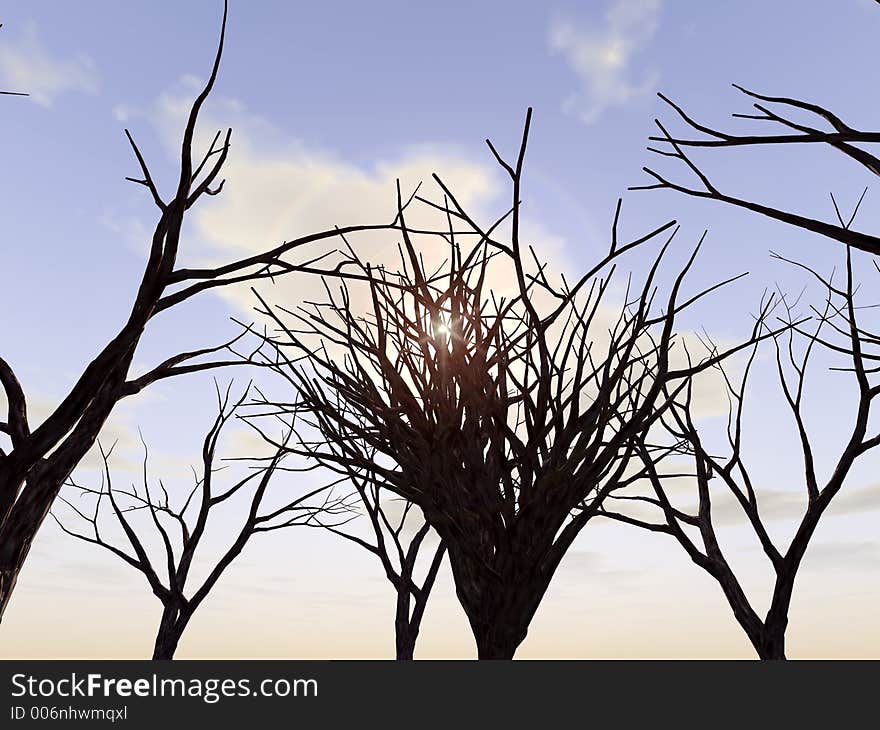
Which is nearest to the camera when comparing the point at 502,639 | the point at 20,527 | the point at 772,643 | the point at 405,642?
the point at 502,639

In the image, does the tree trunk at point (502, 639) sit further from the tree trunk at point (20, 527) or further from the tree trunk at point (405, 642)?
the tree trunk at point (405, 642)

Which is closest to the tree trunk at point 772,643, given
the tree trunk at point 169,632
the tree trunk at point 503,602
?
the tree trunk at point 503,602

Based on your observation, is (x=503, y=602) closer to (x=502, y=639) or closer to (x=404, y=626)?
(x=502, y=639)

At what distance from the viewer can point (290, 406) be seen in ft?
13.8

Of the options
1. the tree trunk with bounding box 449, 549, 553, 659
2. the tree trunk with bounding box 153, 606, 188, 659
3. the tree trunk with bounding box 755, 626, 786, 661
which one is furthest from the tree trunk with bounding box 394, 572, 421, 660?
the tree trunk with bounding box 449, 549, 553, 659

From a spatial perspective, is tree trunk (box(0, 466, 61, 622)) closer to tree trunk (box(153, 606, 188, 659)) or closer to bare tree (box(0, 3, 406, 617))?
bare tree (box(0, 3, 406, 617))

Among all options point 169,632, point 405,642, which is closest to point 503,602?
point 405,642

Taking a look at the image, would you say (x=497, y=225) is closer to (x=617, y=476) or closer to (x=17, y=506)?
(x=617, y=476)

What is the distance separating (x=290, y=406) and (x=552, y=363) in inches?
57.4

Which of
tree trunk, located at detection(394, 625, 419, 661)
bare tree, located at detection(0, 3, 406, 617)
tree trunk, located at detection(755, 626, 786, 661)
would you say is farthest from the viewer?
tree trunk, located at detection(394, 625, 419, 661)

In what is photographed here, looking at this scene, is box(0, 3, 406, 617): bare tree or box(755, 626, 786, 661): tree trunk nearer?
box(0, 3, 406, 617): bare tree

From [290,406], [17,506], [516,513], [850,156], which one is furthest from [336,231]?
[850,156]

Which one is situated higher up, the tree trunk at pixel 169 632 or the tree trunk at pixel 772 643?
the tree trunk at pixel 169 632

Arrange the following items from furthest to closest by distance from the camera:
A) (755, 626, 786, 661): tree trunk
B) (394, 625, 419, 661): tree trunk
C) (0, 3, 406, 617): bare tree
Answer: (394, 625, 419, 661): tree trunk, (755, 626, 786, 661): tree trunk, (0, 3, 406, 617): bare tree
